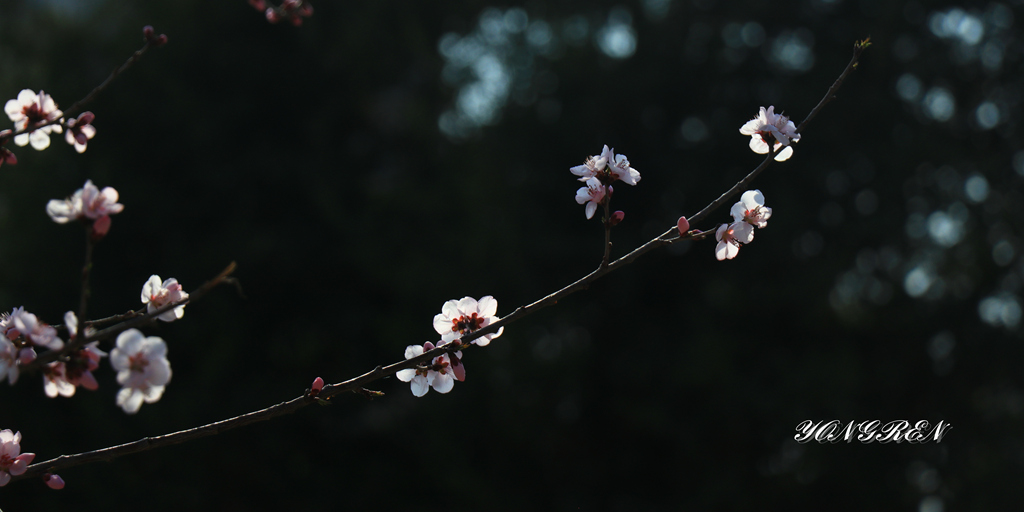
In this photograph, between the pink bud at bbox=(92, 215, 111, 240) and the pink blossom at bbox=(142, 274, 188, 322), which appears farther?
the pink blossom at bbox=(142, 274, 188, 322)

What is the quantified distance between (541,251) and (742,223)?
14.2ft

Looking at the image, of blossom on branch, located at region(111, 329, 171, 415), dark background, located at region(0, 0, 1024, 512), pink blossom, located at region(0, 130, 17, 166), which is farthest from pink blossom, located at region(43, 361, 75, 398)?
dark background, located at region(0, 0, 1024, 512)

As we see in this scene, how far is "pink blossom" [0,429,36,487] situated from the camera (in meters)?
1.21

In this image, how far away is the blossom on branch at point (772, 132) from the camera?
1433mm

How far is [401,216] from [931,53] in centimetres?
482

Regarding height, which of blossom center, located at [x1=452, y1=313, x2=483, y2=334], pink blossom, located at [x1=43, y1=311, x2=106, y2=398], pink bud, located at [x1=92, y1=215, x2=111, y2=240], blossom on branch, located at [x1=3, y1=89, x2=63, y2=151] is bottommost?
pink blossom, located at [x1=43, y1=311, x2=106, y2=398]

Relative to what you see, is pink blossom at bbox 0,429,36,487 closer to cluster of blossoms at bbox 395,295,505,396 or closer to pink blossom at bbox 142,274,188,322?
pink blossom at bbox 142,274,188,322

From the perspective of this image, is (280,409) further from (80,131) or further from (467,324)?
(80,131)

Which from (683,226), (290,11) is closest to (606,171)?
(683,226)

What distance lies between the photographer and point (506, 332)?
5695 mm

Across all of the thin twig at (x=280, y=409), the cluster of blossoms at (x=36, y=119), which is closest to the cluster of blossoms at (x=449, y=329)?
the thin twig at (x=280, y=409)

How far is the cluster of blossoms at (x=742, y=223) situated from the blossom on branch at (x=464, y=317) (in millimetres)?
488

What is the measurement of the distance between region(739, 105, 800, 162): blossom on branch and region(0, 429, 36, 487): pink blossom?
1437 millimetres

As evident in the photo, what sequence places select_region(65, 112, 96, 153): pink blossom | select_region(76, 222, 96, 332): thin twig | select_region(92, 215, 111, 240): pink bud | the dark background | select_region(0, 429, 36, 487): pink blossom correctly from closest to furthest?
select_region(76, 222, 96, 332): thin twig
select_region(92, 215, 111, 240): pink bud
select_region(0, 429, 36, 487): pink blossom
select_region(65, 112, 96, 153): pink blossom
the dark background
